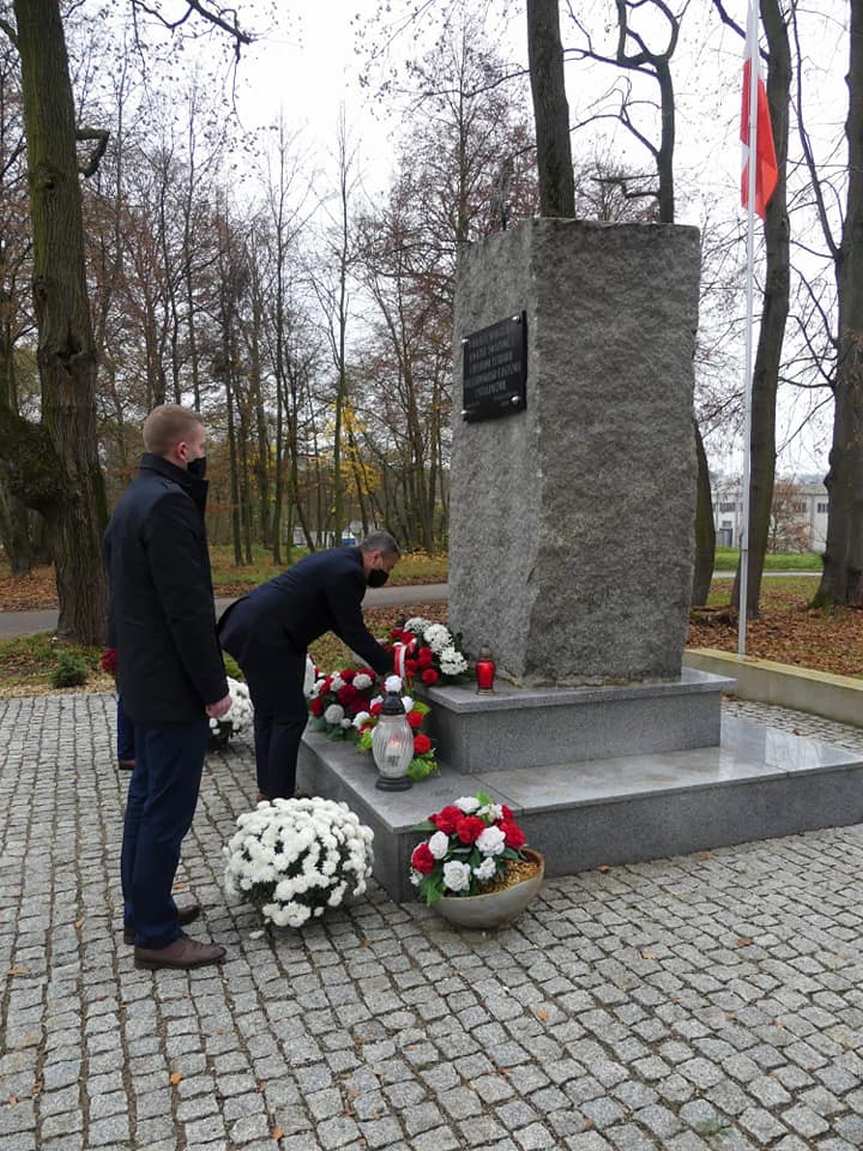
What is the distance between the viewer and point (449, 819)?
11.1 feet

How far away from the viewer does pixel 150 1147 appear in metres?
2.22

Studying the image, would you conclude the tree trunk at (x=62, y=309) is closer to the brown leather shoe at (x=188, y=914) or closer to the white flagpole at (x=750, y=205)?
the white flagpole at (x=750, y=205)

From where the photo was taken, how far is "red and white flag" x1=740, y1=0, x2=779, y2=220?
733 cm

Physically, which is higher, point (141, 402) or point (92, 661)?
point (141, 402)

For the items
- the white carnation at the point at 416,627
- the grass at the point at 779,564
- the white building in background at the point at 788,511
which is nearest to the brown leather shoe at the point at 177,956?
the white carnation at the point at 416,627

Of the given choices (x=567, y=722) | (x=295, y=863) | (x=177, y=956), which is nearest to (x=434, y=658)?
(x=567, y=722)

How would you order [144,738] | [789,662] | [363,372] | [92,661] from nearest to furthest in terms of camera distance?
[144,738], [789,662], [92,661], [363,372]

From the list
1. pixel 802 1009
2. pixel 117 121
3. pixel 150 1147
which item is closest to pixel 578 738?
pixel 802 1009

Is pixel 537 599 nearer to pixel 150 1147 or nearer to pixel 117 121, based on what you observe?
pixel 150 1147

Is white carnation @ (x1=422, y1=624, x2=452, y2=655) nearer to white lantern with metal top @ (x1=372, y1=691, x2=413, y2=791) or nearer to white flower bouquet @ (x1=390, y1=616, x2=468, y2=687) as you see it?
white flower bouquet @ (x1=390, y1=616, x2=468, y2=687)

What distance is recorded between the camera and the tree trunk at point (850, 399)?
10969 mm

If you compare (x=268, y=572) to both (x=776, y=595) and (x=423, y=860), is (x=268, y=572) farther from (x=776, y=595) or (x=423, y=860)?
(x=423, y=860)

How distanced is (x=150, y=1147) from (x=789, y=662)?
301 inches

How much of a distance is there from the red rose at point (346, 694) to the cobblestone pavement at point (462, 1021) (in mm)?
1268
